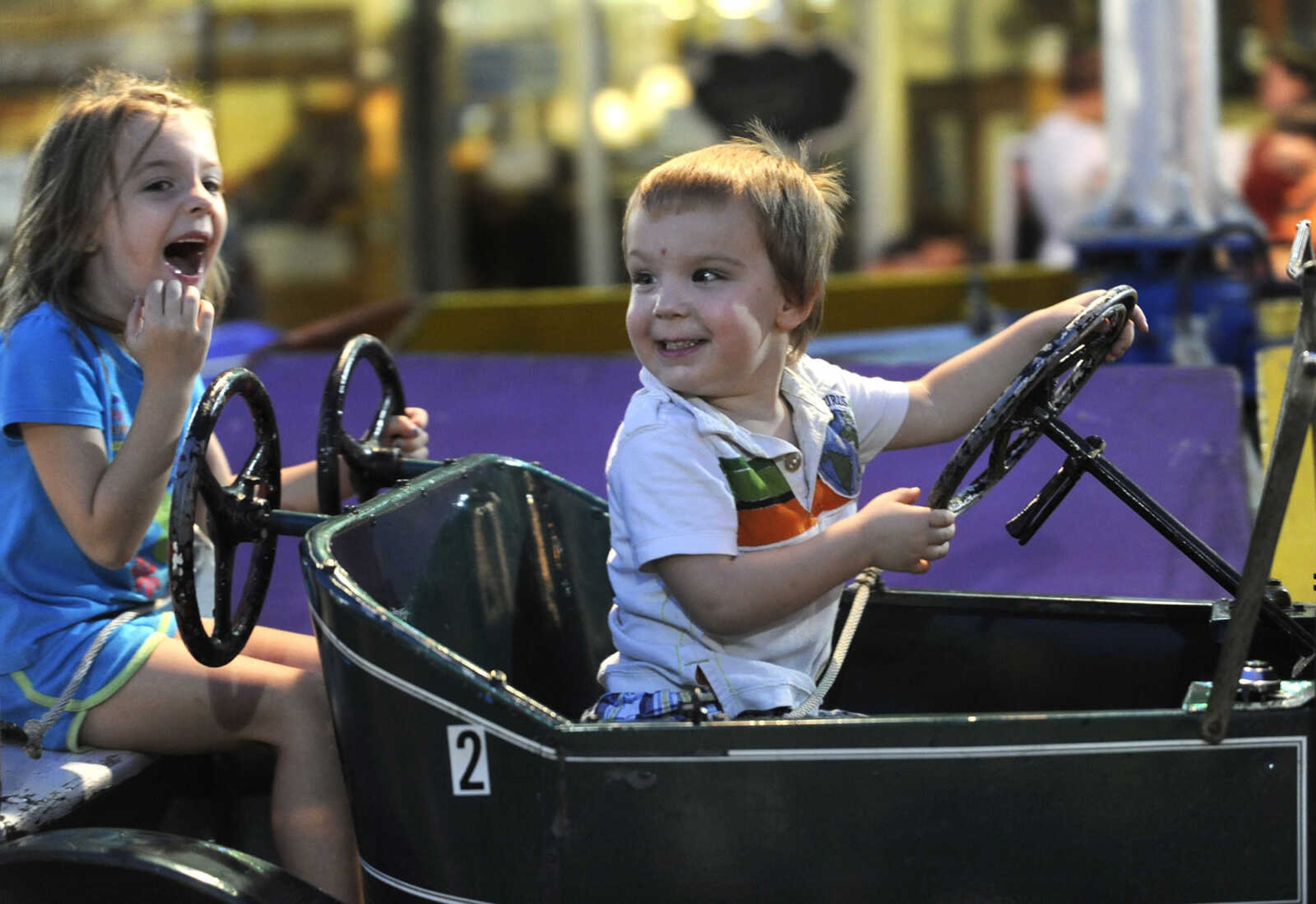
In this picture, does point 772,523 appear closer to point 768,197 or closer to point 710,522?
point 710,522

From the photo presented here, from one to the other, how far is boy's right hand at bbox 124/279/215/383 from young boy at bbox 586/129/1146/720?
611 millimetres

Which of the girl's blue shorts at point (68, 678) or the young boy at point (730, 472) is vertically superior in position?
the young boy at point (730, 472)

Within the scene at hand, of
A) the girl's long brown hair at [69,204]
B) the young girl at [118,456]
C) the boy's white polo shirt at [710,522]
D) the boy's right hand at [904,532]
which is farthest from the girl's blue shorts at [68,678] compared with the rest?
the boy's right hand at [904,532]

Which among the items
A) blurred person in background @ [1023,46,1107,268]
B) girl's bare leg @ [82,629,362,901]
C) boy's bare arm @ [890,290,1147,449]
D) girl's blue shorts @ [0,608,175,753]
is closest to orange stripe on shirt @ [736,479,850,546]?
boy's bare arm @ [890,290,1147,449]

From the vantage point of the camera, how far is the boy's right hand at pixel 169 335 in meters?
2.17

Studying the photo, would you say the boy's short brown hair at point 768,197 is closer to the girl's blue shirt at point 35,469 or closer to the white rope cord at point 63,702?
the girl's blue shirt at point 35,469

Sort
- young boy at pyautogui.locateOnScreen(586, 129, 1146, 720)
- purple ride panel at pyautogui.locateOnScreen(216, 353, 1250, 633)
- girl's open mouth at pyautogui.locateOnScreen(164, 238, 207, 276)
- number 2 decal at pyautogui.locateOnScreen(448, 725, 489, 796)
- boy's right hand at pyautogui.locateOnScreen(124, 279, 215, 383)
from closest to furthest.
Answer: number 2 decal at pyautogui.locateOnScreen(448, 725, 489, 796)
young boy at pyautogui.locateOnScreen(586, 129, 1146, 720)
boy's right hand at pyautogui.locateOnScreen(124, 279, 215, 383)
girl's open mouth at pyautogui.locateOnScreen(164, 238, 207, 276)
purple ride panel at pyautogui.locateOnScreen(216, 353, 1250, 633)

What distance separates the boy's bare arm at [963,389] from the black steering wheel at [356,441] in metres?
0.84

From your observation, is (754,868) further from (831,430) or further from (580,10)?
(580,10)

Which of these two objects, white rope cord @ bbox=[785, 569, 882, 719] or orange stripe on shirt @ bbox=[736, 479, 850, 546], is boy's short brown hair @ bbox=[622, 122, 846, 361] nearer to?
orange stripe on shirt @ bbox=[736, 479, 850, 546]

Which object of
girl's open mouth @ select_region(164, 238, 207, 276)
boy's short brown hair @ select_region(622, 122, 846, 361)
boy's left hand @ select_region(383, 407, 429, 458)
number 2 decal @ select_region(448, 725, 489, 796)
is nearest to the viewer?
number 2 decal @ select_region(448, 725, 489, 796)

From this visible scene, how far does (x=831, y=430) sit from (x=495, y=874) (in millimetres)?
801

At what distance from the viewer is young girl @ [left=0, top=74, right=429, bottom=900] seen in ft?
7.16

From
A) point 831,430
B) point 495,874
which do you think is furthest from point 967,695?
point 495,874
